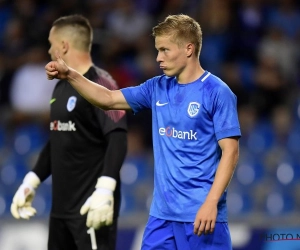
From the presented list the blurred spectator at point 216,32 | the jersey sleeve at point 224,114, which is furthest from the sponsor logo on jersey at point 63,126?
the blurred spectator at point 216,32

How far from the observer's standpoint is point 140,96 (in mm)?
4441

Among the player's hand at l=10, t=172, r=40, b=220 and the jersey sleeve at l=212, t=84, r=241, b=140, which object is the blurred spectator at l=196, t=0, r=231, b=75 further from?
the jersey sleeve at l=212, t=84, r=241, b=140

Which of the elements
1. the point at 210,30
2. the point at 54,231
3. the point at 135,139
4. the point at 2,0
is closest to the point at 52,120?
the point at 54,231

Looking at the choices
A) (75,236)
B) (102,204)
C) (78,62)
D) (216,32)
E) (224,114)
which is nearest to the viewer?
(224,114)

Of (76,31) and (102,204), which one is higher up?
(76,31)

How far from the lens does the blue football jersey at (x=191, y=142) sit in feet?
13.6

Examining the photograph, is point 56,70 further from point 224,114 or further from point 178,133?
point 224,114

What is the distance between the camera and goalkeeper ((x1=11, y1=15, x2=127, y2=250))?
4.93 metres

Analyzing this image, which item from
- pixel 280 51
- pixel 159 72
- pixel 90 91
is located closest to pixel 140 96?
pixel 90 91

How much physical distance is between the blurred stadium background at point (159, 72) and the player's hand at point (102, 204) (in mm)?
1984

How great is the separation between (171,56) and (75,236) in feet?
4.71

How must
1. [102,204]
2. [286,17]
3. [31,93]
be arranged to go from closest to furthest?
[102,204]
[31,93]
[286,17]

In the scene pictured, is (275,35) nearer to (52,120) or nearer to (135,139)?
(135,139)

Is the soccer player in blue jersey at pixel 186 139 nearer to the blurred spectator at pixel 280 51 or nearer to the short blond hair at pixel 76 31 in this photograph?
the short blond hair at pixel 76 31
